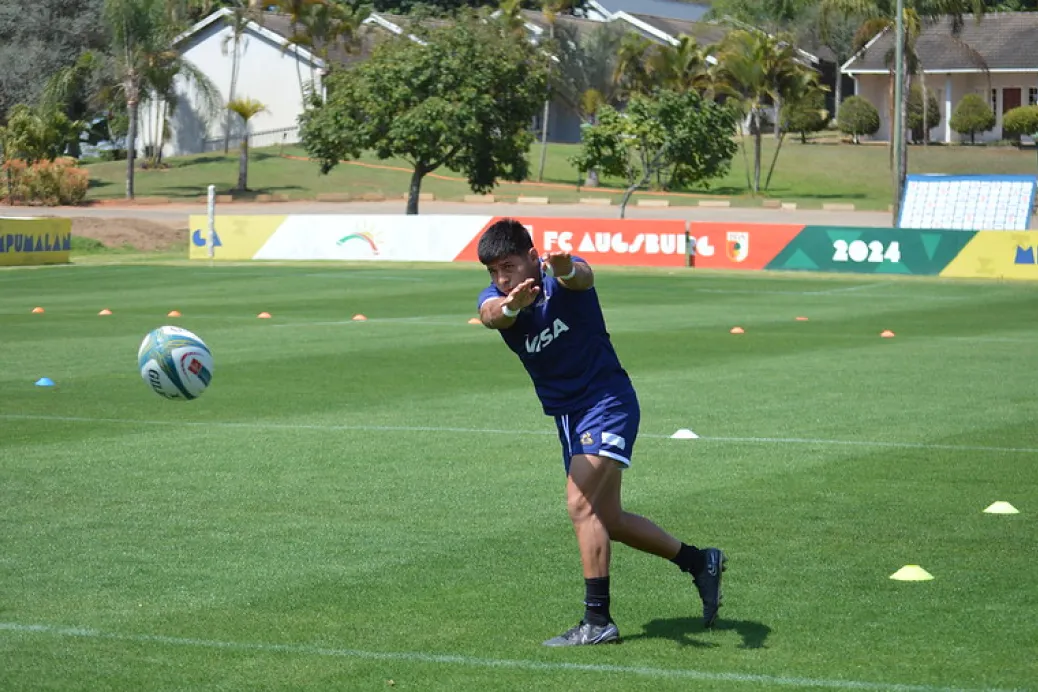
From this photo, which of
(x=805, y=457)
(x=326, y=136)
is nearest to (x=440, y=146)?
(x=326, y=136)

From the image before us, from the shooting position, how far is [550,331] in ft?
22.2

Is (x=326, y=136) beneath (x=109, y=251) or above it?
above

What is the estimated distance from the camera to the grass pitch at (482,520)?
258 inches

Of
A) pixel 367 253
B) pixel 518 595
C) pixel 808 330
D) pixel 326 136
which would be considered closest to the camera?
pixel 518 595

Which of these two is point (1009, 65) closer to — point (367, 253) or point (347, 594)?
point (367, 253)

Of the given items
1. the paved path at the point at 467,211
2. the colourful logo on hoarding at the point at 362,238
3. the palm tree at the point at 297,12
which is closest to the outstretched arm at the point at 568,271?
the colourful logo on hoarding at the point at 362,238

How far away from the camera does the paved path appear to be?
191 feet

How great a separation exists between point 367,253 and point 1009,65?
4585cm

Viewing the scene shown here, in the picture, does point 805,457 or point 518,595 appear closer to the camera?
point 518,595

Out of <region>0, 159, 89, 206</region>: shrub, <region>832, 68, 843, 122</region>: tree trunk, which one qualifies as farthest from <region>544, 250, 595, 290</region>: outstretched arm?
<region>832, 68, 843, 122</region>: tree trunk

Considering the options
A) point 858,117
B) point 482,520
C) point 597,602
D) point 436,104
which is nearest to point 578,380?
point 597,602

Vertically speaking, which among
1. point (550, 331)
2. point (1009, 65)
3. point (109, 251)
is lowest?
point (109, 251)

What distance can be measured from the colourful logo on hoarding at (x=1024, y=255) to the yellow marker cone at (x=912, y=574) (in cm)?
2829

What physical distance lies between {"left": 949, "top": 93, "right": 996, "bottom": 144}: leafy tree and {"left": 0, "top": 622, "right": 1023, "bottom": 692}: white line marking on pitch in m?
71.5
